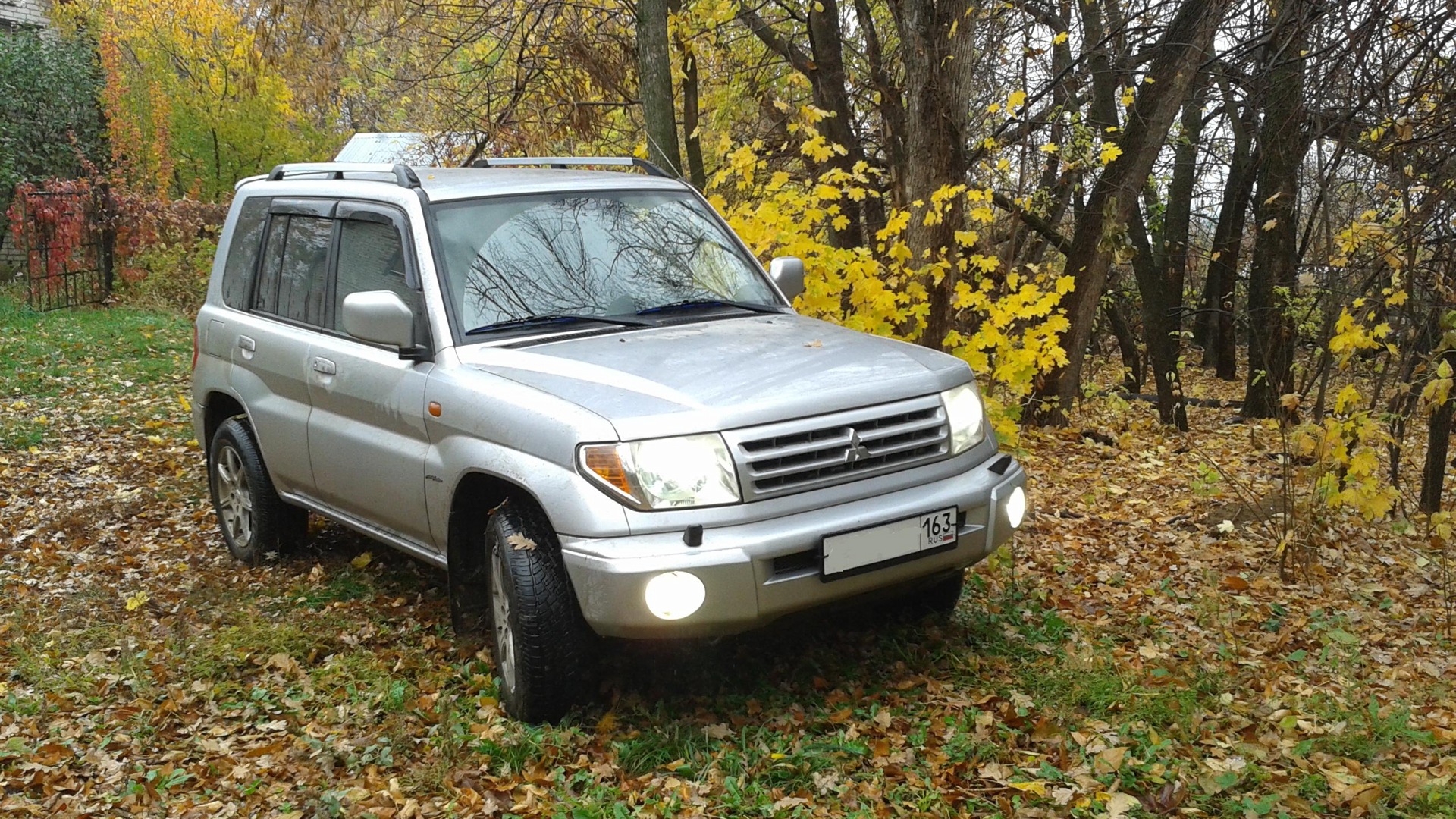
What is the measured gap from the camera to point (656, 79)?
10141mm

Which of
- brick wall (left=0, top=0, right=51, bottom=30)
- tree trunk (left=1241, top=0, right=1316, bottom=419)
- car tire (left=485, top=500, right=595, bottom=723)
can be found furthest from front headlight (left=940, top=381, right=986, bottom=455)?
brick wall (left=0, top=0, right=51, bottom=30)

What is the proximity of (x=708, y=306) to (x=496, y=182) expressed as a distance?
104 cm

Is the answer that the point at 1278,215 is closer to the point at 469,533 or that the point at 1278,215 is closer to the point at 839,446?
the point at 839,446

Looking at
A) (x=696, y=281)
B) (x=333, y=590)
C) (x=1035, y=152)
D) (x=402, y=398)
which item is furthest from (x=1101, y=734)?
(x=1035, y=152)

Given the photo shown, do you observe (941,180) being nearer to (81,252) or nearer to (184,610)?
(184,610)

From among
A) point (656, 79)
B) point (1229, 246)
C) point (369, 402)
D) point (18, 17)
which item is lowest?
point (369, 402)

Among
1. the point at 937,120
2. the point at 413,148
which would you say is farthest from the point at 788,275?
the point at 413,148

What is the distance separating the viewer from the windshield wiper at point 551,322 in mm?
4777

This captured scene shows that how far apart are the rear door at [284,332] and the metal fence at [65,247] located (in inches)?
527

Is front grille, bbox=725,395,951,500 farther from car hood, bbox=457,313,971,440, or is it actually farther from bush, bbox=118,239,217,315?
bush, bbox=118,239,217,315

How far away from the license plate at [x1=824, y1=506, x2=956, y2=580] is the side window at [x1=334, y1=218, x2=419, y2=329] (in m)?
1.91

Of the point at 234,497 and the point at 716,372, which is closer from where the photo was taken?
the point at 716,372

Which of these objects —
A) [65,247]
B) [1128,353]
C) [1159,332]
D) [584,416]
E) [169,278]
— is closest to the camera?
[584,416]

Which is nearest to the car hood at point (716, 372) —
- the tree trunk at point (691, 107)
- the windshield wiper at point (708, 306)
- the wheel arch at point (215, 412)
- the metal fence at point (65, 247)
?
the windshield wiper at point (708, 306)
